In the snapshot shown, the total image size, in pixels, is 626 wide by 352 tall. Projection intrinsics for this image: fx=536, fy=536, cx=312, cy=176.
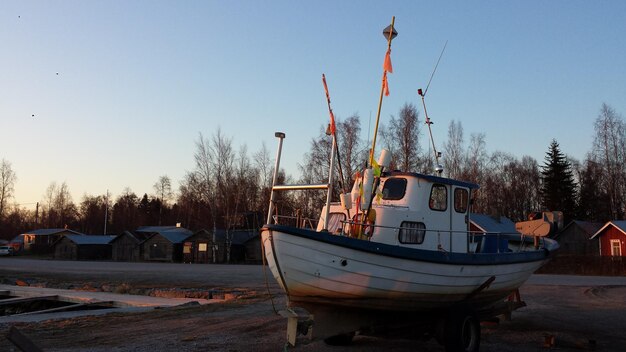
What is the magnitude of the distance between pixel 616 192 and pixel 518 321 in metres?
48.0

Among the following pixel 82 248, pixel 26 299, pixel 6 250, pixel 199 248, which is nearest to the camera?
pixel 26 299

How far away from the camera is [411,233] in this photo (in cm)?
859

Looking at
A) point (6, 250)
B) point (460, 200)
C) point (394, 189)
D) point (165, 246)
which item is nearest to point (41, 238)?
point (6, 250)

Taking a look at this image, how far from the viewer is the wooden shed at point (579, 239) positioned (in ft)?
156

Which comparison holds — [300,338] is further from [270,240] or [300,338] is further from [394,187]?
[394,187]

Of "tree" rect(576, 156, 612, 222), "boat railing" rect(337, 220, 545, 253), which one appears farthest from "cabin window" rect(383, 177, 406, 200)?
"tree" rect(576, 156, 612, 222)

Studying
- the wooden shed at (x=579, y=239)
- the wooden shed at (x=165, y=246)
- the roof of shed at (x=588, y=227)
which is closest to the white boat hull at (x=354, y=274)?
the wooden shed at (x=579, y=239)

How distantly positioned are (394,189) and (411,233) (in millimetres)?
865

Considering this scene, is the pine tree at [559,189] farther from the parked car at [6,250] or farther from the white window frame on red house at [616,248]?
the parked car at [6,250]

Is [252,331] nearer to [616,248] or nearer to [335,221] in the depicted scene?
[335,221]

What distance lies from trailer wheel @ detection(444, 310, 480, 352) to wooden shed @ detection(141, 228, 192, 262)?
55185mm

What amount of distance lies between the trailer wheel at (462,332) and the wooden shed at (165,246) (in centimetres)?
5519

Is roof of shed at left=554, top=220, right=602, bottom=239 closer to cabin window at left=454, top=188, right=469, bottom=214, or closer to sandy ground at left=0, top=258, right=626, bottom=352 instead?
sandy ground at left=0, top=258, right=626, bottom=352

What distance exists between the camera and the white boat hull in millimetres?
6910
